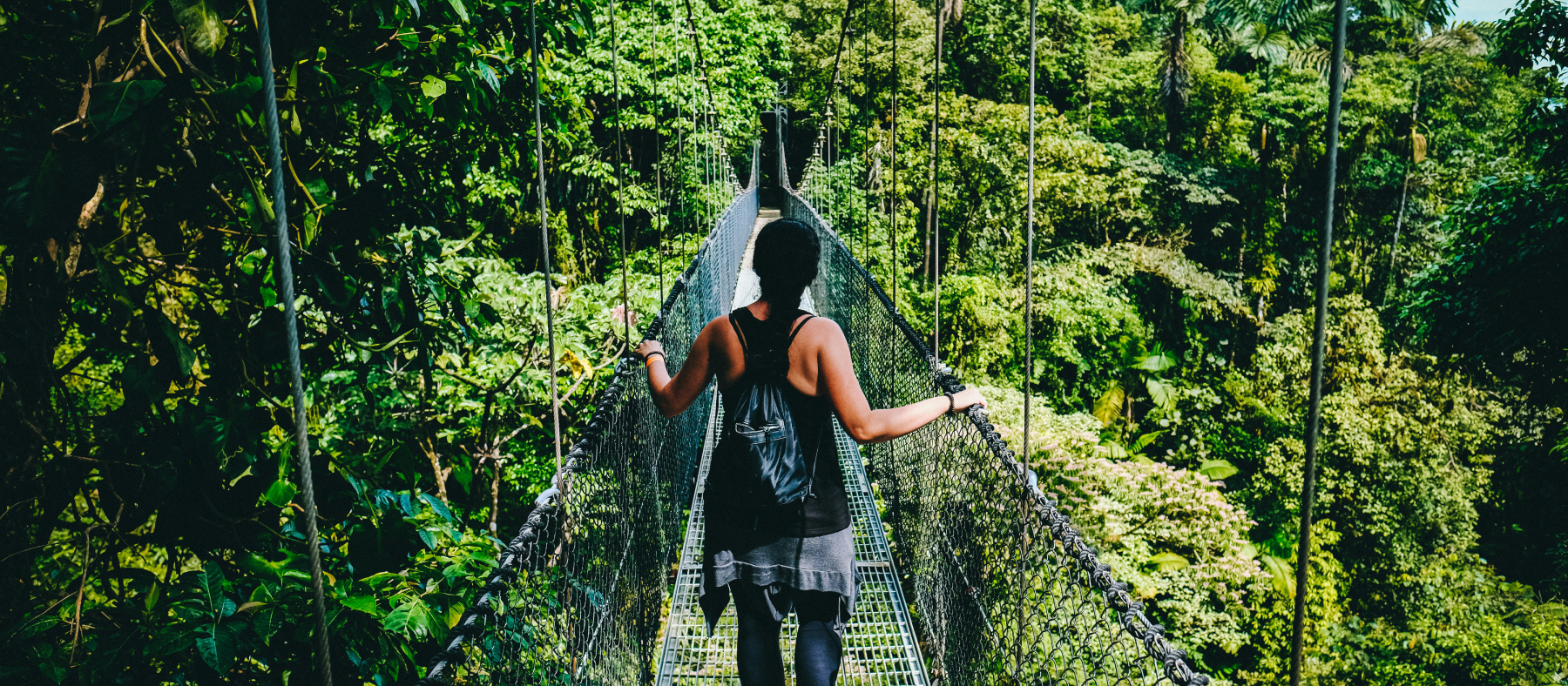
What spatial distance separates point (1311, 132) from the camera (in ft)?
51.1

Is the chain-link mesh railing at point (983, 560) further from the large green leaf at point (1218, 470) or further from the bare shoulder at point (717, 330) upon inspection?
the large green leaf at point (1218, 470)

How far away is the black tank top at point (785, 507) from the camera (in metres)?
1.16

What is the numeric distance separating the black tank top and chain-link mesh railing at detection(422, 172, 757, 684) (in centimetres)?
25

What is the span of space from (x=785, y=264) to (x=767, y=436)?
240 mm

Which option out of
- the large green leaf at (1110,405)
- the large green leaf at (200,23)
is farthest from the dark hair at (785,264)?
the large green leaf at (1110,405)

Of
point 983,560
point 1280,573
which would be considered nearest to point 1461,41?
point 1280,573

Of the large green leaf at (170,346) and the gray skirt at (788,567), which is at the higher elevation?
the large green leaf at (170,346)

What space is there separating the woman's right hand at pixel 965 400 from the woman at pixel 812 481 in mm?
70

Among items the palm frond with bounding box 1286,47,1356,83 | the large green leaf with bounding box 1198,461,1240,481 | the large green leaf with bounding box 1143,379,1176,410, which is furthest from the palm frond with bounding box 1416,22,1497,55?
the large green leaf with bounding box 1198,461,1240,481

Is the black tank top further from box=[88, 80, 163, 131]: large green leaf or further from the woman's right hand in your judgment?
box=[88, 80, 163, 131]: large green leaf

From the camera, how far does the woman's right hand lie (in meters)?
1.32

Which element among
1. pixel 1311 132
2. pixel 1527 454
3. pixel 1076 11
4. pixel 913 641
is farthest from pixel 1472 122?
pixel 913 641

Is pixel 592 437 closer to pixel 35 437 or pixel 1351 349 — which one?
pixel 35 437

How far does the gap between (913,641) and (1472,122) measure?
20.2 metres
